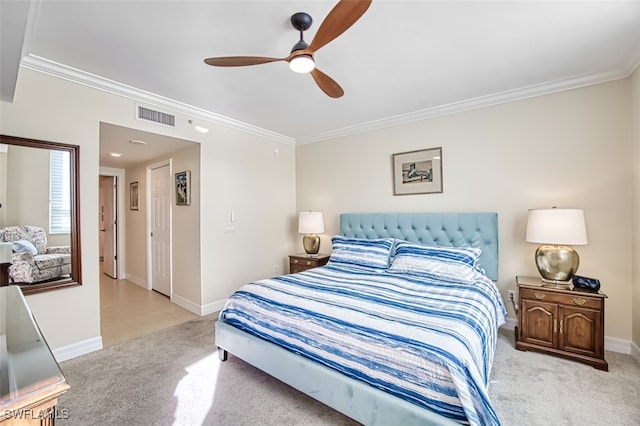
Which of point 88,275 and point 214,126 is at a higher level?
point 214,126

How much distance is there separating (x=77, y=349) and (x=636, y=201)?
17.1ft

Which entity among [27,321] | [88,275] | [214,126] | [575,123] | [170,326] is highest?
[214,126]

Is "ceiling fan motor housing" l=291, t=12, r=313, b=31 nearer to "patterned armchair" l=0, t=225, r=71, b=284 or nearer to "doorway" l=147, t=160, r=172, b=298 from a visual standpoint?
"patterned armchair" l=0, t=225, r=71, b=284

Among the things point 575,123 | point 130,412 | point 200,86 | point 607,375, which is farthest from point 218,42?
point 607,375

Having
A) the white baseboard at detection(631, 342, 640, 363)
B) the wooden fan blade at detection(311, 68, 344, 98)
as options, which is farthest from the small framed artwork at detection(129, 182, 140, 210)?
the white baseboard at detection(631, 342, 640, 363)

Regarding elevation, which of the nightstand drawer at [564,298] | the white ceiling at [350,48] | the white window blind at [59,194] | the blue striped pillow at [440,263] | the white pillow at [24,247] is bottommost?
the nightstand drawer at [564,298]

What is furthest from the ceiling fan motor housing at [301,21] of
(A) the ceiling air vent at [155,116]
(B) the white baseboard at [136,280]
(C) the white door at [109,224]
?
(C) the white door at [109,224]

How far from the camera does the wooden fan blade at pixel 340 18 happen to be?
142 cm

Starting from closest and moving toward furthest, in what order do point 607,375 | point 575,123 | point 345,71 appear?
point 607,375, point 345,71, point 575,123

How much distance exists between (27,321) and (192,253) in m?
2.94

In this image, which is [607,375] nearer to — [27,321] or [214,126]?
[27,321]

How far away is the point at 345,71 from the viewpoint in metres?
2.65

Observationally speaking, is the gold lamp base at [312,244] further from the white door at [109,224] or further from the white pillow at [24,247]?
the white door at [109,224]

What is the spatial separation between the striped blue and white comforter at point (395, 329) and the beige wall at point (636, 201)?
1.13m
